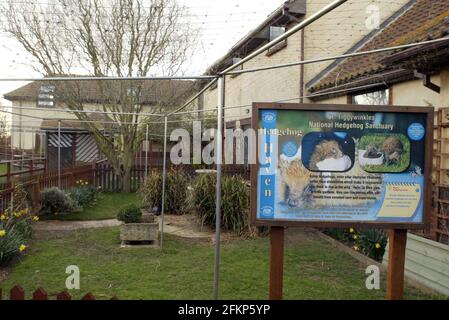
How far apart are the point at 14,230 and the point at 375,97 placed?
6.77 metres

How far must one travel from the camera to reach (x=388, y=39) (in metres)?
8.62

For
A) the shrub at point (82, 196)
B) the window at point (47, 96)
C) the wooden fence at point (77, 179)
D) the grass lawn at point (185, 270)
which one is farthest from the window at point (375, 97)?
the window at point (47, 96)

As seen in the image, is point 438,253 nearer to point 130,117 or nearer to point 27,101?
point 130,117

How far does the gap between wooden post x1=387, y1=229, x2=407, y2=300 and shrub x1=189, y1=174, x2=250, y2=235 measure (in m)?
4.36

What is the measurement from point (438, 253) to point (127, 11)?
1141cm

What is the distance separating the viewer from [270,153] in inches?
130

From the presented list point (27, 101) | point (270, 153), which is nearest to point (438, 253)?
point (270, 153)

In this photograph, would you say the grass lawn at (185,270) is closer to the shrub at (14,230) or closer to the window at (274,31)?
the shrub at (14,230)

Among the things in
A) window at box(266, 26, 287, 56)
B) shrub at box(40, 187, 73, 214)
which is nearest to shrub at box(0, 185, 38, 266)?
shrub at box(40, 187, 73, 214)

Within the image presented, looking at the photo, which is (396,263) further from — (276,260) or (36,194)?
(36,194)

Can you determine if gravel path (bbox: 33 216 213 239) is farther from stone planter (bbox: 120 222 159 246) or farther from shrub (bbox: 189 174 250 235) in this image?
stone planter (bbox: 120 222 159 246)

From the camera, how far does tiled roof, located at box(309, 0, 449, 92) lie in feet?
22.6

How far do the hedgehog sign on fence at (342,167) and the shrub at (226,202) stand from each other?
14.7 ft

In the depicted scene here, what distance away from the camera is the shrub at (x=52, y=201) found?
9.49 meters
